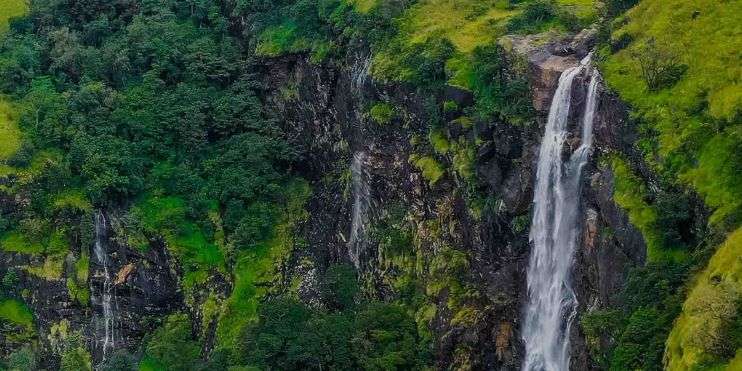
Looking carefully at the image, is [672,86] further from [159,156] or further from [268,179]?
[159,156]

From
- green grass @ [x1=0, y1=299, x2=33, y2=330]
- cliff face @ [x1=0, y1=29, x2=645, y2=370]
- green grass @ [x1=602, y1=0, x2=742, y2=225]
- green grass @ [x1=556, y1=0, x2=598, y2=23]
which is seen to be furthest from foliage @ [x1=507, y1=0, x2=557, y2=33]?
green grass @ [x1=0, y1=299, x2=33, y2=330]

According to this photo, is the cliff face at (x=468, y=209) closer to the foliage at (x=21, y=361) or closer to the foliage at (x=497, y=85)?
the foliage at (x=497, y=85)

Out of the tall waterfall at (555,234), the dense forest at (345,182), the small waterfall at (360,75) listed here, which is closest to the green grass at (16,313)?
the dense forest at (345,182)

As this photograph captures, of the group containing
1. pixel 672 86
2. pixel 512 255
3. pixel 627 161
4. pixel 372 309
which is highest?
pixel 672 86

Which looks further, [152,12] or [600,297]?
[152,12]

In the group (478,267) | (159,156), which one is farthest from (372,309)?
(159,156)

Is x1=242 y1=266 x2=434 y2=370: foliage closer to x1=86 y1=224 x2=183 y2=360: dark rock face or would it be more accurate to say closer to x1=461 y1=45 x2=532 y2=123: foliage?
x1=461 y1=45 x2=532 y2=123: foliage
